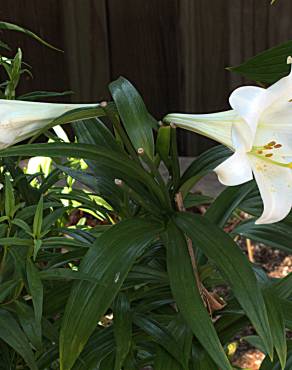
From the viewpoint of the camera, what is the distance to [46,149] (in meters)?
0.87

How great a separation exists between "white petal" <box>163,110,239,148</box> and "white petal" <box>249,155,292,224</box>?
4 centimetres

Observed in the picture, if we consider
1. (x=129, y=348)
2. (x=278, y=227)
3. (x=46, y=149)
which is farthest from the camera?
(x=278, y=227)

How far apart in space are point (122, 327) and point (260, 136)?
285 mm

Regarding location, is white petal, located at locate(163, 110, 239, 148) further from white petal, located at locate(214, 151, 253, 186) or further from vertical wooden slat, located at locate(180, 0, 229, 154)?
vertical wooden slat, located at locate(180, 0, 229, 154)

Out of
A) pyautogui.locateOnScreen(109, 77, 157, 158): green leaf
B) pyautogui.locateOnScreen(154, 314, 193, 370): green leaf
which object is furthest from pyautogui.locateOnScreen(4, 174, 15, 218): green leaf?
pyautogui.locateOnScreen(154, 314, 193, 370): green leaf

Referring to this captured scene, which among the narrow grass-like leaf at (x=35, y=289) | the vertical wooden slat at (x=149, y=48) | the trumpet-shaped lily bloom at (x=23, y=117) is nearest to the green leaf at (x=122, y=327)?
the narrow grass-like leaf at (x=35, y=289)

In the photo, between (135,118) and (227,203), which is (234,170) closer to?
(135,118)

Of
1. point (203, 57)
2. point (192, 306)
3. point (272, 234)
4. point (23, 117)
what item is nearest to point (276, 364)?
point (272, 234)

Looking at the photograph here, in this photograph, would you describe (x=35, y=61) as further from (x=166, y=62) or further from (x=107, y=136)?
(x=107, y=136)

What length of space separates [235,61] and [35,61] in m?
0.65

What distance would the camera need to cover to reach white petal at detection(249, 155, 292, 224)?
2.90 ft

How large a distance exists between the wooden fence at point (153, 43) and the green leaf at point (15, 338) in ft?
5.60

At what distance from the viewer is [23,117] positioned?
0.89 m

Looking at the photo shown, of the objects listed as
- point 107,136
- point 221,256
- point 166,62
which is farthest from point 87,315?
point 166,62
